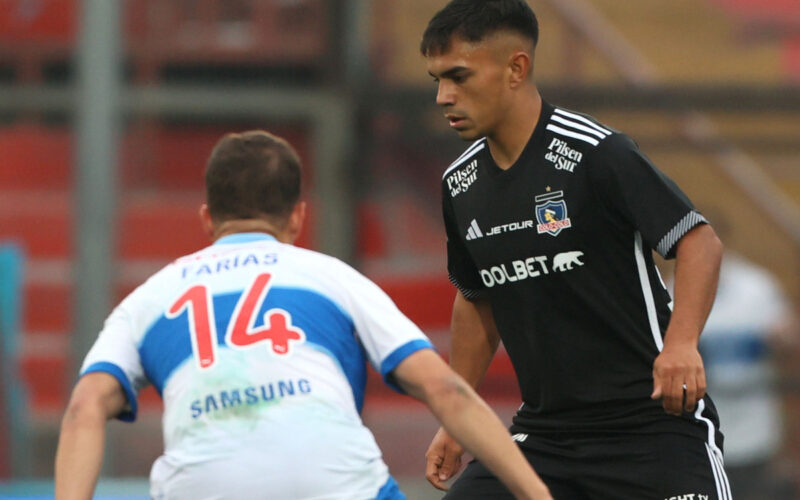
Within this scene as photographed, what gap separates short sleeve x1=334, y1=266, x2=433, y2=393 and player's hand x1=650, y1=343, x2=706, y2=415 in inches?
26.0

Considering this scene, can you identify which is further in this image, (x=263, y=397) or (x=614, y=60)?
(x=614, y=60)

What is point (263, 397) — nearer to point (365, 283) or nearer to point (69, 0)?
point (365, 283)

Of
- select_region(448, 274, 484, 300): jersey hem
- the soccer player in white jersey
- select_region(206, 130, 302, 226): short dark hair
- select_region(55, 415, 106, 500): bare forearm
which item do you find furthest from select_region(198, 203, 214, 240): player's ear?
select_region(448, 274, 484, 300): jersey hem

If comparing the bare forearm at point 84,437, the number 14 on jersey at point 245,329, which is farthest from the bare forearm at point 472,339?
the bare forearm at point 84,437

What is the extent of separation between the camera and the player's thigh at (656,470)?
3.61m

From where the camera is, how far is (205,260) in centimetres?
311

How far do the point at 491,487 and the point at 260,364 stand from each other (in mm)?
1122

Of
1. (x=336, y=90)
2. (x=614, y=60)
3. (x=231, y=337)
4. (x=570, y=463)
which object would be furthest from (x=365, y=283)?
(x=614, y=60)

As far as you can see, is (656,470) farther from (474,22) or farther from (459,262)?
(474,22)

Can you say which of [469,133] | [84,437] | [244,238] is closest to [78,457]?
[84,437]

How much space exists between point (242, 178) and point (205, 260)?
219mm

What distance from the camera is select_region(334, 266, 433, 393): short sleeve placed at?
3021mm

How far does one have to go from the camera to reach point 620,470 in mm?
3697

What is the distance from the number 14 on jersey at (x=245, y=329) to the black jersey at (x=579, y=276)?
3.27 feet
